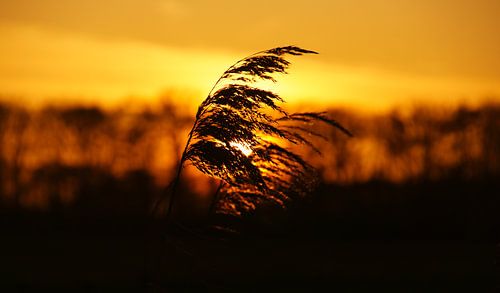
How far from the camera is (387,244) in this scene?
37.9 metres

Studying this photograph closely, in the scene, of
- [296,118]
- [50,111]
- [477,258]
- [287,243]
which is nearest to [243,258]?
[287,243]

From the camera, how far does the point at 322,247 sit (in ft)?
116

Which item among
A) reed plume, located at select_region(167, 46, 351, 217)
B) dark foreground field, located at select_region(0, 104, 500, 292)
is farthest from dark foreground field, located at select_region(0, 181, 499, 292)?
reed plume, located at select_region(167, 46, 351, 217)

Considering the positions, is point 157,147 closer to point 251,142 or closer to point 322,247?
point 322,247

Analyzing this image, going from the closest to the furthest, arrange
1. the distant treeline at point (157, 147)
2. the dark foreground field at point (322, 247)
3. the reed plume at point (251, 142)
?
the reed plume at point (251, 142), the dark foreground field at point (322, 247), the distant treeline at point (157, 147)

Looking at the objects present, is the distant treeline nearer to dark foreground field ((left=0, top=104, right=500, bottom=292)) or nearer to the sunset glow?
dark foreground field ((left=0, top=104, right=500, bottom=292))

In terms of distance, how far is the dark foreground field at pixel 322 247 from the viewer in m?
22.0

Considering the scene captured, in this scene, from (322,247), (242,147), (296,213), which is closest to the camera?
(242,147)

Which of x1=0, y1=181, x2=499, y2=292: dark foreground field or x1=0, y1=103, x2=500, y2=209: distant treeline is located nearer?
x1=0, y1=181, x2=499, y2=292: dark foreground field

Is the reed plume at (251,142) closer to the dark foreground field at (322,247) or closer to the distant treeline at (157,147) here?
the dark foreground field at (322,247)

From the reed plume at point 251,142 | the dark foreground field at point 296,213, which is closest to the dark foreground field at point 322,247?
the dark foreground field at point 296,213

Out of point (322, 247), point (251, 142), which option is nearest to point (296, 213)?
point (322, 247)

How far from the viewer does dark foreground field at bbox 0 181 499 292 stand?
2197 cm

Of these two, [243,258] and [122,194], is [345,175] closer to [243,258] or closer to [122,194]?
[122,194]
